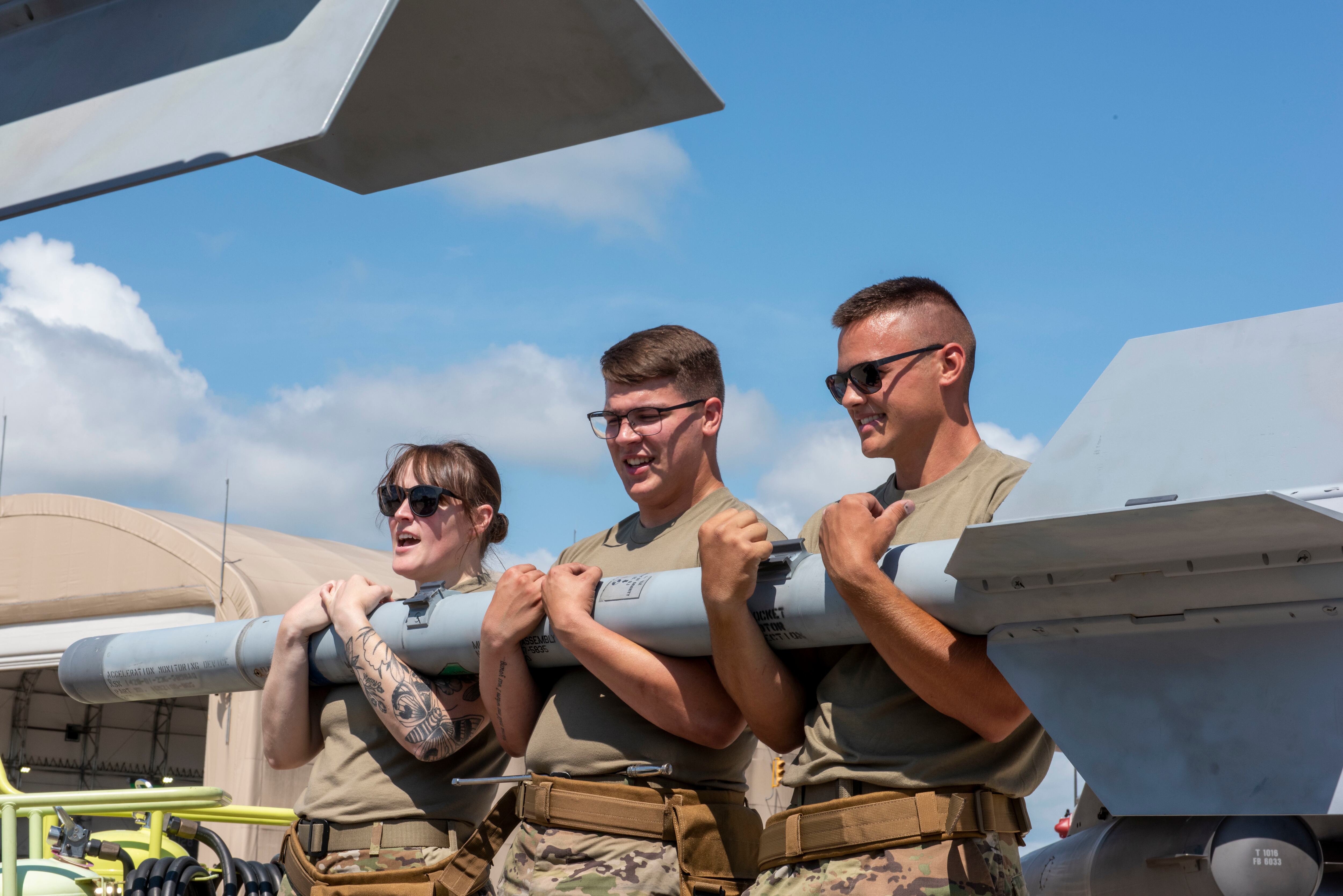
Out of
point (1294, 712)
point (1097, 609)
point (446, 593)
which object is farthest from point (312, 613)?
point (1294, 712)

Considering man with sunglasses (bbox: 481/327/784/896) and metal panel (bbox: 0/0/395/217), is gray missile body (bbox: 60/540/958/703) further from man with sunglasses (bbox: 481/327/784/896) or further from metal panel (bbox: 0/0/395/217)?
metal panel (bbox: 0/0/395/217)

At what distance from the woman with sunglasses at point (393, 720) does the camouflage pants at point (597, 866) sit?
579 millimetres

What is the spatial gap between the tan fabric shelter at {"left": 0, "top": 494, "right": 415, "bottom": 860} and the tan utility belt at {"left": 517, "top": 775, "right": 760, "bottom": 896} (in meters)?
10.6

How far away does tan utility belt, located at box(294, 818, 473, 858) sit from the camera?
350 cm

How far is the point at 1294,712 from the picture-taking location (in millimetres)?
2154

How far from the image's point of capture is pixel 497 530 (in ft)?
13.3

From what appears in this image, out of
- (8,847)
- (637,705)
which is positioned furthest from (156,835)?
(637,705)

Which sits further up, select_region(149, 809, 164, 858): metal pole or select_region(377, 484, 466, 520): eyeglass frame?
select_region(377, 484, 466, 520): eyeglass frame

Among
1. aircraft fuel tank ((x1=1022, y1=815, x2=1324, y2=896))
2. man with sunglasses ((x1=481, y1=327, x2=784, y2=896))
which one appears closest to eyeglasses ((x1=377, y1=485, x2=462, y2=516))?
man with sunglasses ((x1=481, y1=327, x2=784, y2=896))

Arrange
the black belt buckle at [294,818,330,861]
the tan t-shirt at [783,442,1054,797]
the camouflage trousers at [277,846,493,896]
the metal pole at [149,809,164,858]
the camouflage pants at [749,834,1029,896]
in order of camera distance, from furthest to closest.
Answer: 1. the metal pole at [149,809,164,858]
2. the black belt buckle at [294,818,330,861]
3. the camouflage trousers at [277,846,493,896]
4. the tan t-shirt at [783,442,1054,797]
5. the camouflage pants at [749,834,1029,896]

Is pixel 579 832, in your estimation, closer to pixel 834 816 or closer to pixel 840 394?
pixel 834 816

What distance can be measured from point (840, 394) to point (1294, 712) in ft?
3.94

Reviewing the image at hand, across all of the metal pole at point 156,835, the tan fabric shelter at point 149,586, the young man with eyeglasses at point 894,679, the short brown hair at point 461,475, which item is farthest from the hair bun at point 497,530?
the tan fabric shelter at point 149,586

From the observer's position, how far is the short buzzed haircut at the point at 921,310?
2.94 metres
